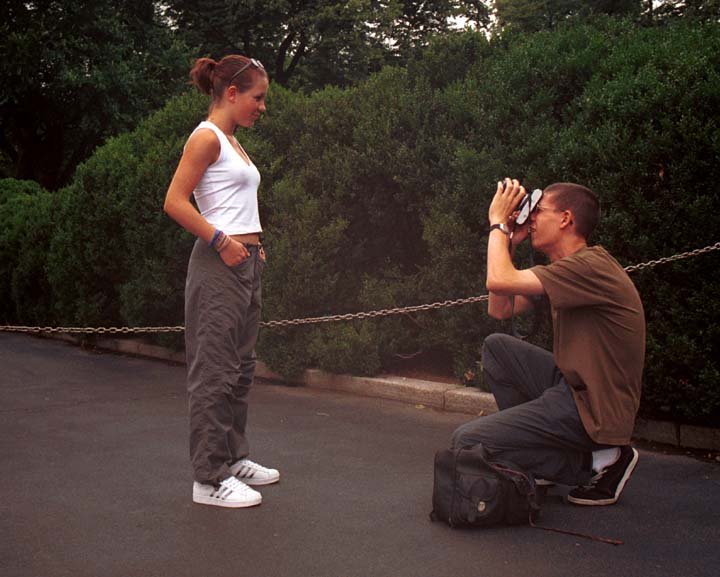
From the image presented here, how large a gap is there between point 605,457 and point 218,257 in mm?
2095

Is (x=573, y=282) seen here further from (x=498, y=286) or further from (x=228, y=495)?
(x=228, y=495)

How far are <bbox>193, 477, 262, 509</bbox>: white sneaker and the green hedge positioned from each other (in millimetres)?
2620

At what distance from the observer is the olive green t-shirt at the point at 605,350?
395cm

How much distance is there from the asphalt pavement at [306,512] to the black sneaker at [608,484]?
0.07 m

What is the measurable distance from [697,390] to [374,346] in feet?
9.49

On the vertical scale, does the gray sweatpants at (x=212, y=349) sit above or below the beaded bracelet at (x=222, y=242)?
below

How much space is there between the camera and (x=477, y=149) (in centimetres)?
685

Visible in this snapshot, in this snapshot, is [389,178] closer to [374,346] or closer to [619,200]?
[374,346]

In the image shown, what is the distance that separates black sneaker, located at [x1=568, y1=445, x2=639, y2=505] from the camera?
429 cm

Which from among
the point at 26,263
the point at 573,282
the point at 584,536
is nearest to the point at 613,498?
the point at 584,536

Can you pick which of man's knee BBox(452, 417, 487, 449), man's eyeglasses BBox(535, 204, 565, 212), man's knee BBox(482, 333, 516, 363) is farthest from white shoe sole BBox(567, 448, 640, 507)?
man's eyeglasses BBox(535, 204, 565, 212)

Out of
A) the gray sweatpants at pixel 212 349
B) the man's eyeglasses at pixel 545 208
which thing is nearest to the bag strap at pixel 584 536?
the man's eyeglasses at pixel 545 208

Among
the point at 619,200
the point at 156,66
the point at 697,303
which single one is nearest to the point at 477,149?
the point at 619,200

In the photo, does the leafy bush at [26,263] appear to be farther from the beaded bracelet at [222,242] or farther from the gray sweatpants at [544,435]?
the gray sweatpants at [544,435]
